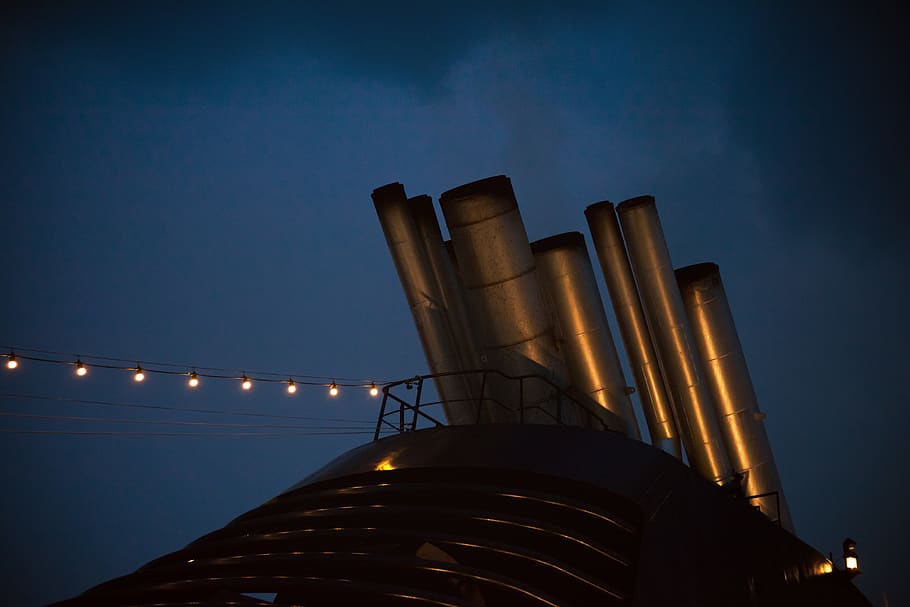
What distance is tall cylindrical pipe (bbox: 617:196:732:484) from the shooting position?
1466 cm

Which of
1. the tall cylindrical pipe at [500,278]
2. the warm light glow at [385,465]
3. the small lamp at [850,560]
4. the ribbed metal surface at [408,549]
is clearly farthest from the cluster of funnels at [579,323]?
the ribbed metal surface at [408,549]

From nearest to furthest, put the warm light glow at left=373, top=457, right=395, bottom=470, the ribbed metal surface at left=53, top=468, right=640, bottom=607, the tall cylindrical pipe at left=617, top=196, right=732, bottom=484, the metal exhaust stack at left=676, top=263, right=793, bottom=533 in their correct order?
the ribbed metal surface at left=53, top=468, right=640, bottom=607 < the warm light glow at left=373, top=457, right=395, bottom=470 < the tall cylindrical pipe at left=617, top=196, right=732, bottom=484 < the metal exhaust stack at left=676, top=263, right=793, bottom=533

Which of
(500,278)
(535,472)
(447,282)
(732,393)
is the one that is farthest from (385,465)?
(732,393)

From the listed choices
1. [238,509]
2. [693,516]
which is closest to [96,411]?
[238,509]

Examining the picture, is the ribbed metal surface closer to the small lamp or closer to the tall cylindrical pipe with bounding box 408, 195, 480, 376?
the tall cylindrical pipe with bounding box 408, 195, 480, 376

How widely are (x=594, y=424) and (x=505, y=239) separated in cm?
325

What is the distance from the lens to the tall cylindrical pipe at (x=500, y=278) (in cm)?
1198

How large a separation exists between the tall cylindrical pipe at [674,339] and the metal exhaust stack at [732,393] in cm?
56

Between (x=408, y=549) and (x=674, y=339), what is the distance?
29.6ft

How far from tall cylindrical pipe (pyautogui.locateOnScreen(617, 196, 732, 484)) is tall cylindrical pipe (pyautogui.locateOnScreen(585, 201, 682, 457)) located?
16.0 inches

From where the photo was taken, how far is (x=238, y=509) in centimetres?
14788

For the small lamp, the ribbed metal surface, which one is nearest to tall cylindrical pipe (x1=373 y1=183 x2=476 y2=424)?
the ribbed metal surface

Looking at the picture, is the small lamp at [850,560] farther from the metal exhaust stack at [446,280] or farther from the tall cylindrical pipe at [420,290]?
the metal exhaust stack at [446,280]

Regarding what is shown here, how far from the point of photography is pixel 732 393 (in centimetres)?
1586
